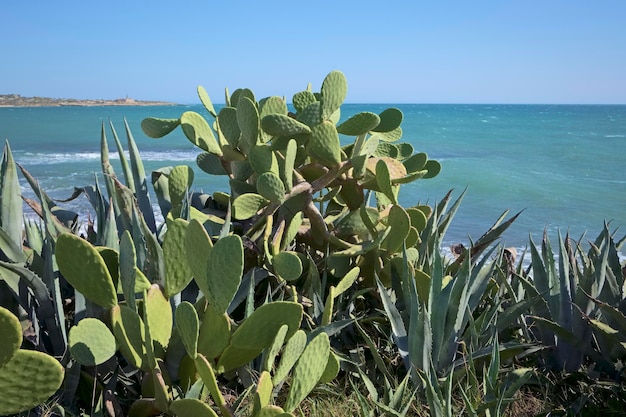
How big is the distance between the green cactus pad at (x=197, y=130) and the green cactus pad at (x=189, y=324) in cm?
89

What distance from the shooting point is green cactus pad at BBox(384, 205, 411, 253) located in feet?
5.90

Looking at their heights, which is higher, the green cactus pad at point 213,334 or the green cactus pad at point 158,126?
the green cactus pad at point 158,126

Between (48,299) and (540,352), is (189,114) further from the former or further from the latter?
(540,352)

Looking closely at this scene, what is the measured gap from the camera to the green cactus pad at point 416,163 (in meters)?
2.24

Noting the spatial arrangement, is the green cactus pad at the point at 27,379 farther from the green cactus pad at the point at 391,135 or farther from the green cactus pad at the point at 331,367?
the green cactus pad at the point at 391,135

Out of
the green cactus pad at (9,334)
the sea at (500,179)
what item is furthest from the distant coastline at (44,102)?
the green cactus pad at (9,334)

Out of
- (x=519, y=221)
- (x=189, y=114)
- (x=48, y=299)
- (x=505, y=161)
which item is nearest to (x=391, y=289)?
(x=189, y=114)

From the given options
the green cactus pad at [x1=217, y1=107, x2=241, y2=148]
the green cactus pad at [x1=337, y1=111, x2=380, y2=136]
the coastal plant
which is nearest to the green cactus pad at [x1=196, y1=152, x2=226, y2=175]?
the green cactus pad at [x1=217, y1=107, x2=241, y2=148]

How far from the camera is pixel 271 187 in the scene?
171 cm

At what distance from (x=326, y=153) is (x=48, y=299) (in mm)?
905

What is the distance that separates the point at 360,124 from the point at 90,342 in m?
1.05

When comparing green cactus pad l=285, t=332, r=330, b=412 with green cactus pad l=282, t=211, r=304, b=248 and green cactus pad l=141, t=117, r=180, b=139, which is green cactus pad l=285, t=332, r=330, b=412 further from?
green cactus pad l=141, t=117, r=180, b=139

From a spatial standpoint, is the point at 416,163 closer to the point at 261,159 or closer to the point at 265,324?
the point at 261,159

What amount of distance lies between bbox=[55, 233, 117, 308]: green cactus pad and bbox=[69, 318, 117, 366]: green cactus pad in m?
0.07
